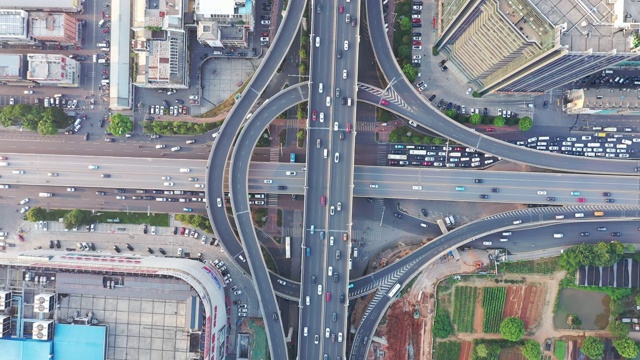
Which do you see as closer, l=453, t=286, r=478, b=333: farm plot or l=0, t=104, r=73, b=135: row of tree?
l=0, t=104, r=73, b=135: row of tree

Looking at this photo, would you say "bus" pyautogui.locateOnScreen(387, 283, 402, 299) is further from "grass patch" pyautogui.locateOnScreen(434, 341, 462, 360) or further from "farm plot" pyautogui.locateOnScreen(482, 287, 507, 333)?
"farm plot" pyautogui.locateOnScreen(482, 287, 507, 333)

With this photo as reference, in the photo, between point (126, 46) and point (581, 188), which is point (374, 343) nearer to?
point (581, 188)

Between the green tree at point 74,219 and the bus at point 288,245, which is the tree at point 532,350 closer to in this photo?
the bus at point 288,245

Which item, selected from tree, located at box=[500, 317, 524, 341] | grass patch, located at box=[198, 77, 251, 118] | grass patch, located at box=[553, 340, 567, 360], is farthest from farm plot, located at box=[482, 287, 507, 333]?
grass patch, located at box=[198, 77, 251, 118]

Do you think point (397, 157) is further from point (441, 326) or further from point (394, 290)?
point (441, 326)

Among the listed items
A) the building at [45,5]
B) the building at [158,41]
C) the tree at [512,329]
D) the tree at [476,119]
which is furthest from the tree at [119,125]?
the tree at [512,329]

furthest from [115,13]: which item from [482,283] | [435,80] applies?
[482,283]
